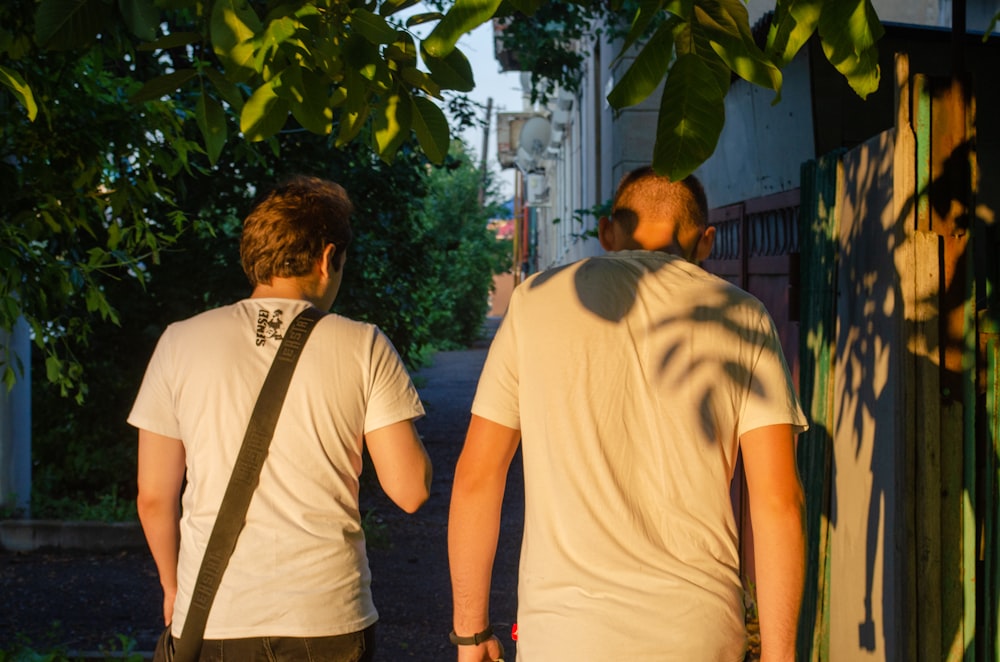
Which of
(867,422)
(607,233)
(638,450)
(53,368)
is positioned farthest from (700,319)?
(53,368)

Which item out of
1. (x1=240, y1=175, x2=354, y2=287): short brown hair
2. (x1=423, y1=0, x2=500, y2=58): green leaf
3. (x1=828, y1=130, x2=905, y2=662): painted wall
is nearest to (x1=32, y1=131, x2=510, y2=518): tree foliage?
(x1=828, y1=130, x2=905, y2=662): painted wall

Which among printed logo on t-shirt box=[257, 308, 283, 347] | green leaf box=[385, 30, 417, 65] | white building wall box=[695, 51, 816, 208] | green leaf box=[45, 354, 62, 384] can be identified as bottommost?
green leaf box=[45, 354, 62, 384]

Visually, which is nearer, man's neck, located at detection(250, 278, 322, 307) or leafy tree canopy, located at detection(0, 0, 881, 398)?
leafy tree canopy, located at detection(0, 0, 881, 398)

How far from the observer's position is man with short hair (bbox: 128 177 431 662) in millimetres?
2689

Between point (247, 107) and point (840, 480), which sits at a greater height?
point (247, 107)

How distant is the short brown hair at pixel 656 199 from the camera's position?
263 cm

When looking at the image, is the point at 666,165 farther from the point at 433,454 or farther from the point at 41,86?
the point at 433,454

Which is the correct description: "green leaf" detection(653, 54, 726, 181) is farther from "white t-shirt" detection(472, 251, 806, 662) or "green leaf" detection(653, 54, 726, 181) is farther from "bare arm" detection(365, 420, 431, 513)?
"bare arm" detection(365, 420, 431, 513)

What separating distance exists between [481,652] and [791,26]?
1449 millimetres

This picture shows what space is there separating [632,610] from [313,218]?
1.23 meters

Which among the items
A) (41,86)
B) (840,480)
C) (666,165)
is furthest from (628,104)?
(41,86)

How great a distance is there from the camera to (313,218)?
298 cm

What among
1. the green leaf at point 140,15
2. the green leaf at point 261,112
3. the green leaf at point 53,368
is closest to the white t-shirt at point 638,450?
the green leaf at point 261,112

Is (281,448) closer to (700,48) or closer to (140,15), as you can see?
(140,15)
